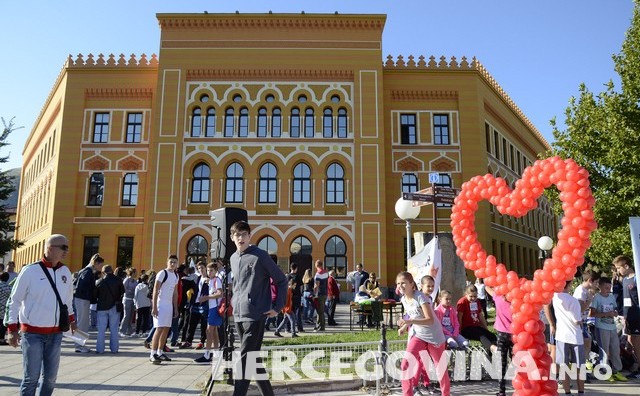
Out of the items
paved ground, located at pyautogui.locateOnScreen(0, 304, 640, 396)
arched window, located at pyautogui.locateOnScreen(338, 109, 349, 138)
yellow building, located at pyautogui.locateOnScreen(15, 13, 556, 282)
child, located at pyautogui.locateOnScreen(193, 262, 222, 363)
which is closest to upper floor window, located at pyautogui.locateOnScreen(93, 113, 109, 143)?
yellow building, located at pyautogui.locateOnScreen(15, 13, 556, 282)

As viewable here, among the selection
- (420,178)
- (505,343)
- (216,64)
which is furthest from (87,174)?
(505,343)

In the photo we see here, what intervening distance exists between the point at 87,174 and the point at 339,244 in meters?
15.1

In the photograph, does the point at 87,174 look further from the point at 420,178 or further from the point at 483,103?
the point at 483,103

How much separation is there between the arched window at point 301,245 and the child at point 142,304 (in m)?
12.3

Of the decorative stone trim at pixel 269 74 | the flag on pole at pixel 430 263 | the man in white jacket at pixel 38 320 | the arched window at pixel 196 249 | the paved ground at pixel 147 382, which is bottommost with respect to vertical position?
the paved ground at pixel 147 382

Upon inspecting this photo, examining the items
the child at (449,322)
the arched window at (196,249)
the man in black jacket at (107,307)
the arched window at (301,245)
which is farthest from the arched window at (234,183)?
the child at (449,322)

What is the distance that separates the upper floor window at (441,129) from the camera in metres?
28.6

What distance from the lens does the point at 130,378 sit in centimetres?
784

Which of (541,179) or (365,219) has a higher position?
(365,219)

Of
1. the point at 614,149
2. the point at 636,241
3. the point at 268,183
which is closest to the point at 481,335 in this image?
the point at 636,241

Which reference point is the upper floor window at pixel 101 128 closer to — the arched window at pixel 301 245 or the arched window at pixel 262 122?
the arched window at pixel 262 122

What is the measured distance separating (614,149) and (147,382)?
18.6 meters

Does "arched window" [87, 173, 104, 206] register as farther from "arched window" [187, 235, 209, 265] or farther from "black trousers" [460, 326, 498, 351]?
"black trousers" [460, 326, 498, 351]

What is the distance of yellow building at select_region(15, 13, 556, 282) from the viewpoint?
26547 mm
